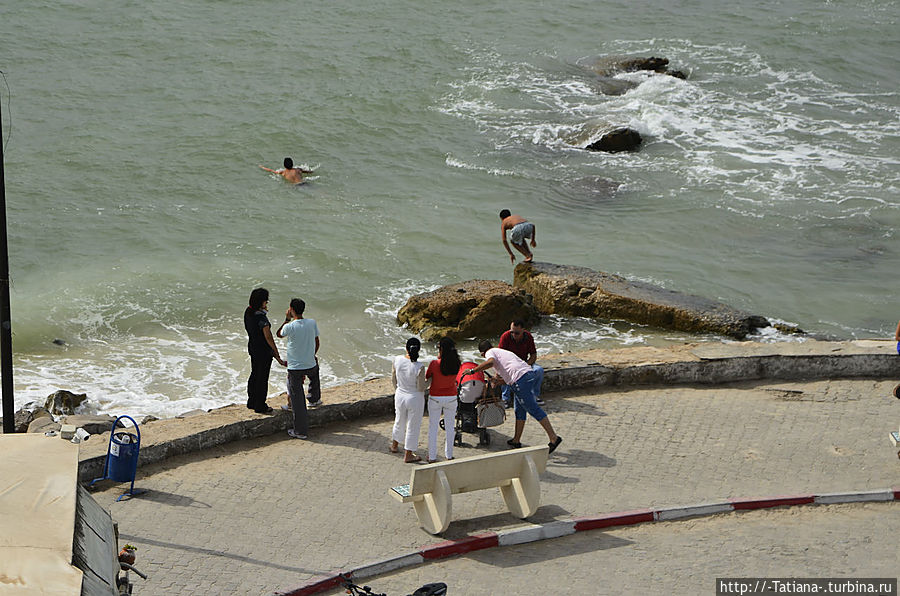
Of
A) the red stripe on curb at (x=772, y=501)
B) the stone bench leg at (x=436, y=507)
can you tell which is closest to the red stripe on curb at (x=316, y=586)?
the stone bench leg at (x=436, y=507)

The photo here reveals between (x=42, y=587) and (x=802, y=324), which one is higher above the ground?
(x=42, y=587)

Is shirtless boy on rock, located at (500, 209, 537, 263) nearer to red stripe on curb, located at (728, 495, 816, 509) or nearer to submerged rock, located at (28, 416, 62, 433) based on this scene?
submerged rock, located at (28, 416, 62, 433)

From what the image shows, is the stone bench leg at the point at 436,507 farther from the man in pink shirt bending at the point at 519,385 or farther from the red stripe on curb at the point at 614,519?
the man in pink shirt bending at the point at 519,385

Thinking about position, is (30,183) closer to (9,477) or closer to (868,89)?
(9,477)

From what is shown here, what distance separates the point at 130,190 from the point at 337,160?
472 cm

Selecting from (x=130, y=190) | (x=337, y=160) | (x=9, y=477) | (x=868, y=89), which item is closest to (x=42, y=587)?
(x=9, y=477)

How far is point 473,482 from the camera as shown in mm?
8859

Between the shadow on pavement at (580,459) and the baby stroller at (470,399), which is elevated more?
the baby stroller at (470,399)

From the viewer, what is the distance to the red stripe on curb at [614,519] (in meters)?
8.88

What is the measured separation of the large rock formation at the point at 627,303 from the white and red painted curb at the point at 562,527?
675 cm

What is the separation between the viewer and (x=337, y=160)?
25.5 meters

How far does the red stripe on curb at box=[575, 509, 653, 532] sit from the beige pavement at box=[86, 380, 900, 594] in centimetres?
13

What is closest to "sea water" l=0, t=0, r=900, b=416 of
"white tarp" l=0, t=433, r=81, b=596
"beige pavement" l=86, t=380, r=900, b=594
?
"beige pavement" l=86, t=380, r=900, b=594

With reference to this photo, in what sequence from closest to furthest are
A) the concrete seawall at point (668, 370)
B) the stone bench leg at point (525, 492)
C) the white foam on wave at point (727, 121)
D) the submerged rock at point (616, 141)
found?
the stone bench leg at point (525, 492), the concrete seawall at point (668, 370), the white foam on wave at point (727, 121), the submerged rock at point (616, 141)
